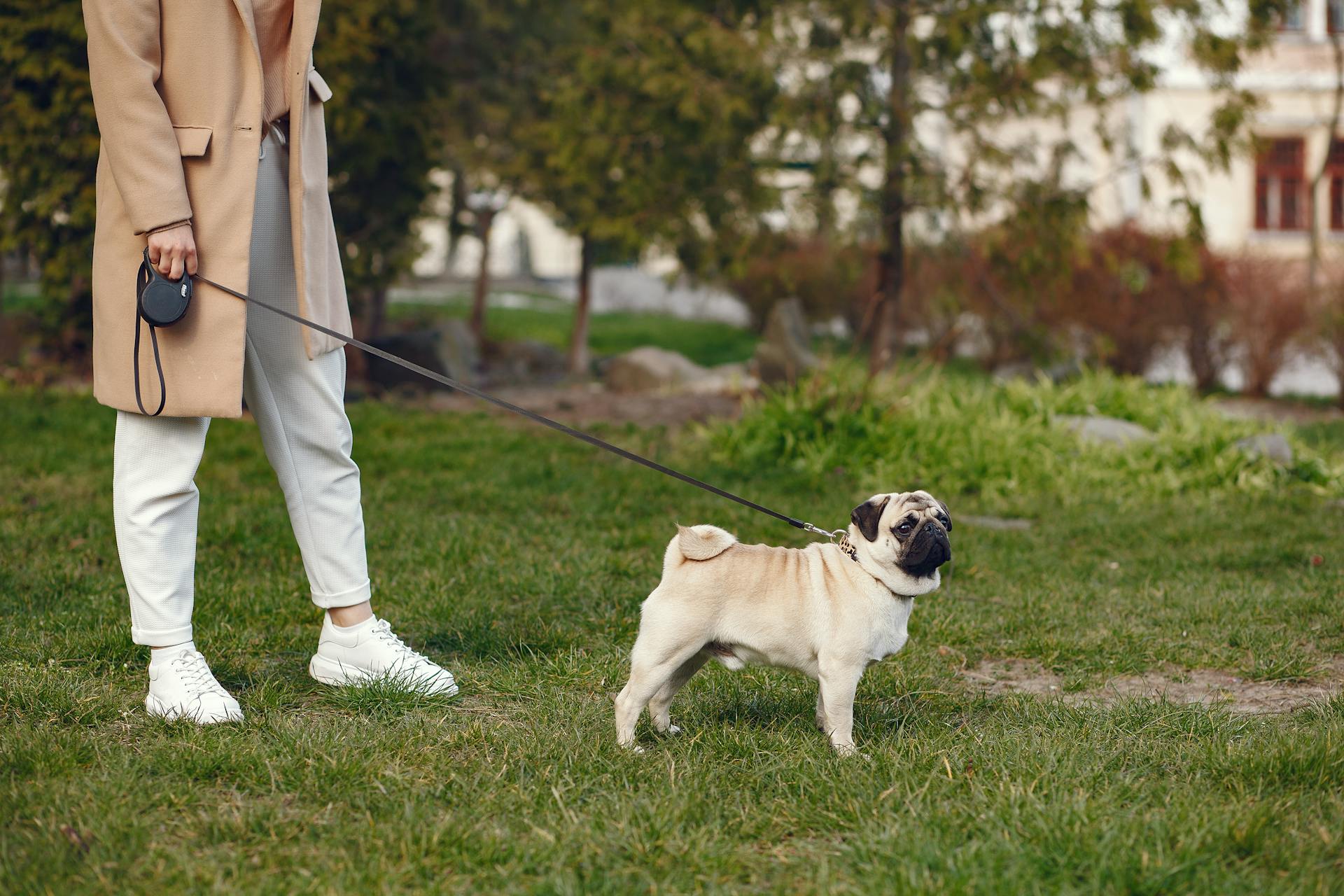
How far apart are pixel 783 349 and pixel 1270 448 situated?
414 cm

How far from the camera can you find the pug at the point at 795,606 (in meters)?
2.88

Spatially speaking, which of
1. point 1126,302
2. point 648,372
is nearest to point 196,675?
point 648,372

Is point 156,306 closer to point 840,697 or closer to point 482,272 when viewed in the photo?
point 840,697

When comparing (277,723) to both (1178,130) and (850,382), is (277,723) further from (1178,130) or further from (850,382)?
(1178,130)

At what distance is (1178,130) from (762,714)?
720cm

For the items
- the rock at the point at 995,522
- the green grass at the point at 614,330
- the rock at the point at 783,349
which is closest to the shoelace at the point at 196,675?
the rock at the point at 995,522

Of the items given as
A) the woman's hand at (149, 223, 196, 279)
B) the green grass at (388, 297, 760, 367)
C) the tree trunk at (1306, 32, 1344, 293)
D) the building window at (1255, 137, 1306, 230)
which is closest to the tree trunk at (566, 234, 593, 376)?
the green grass at (388, 297, 760, 367)

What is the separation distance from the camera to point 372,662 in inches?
136

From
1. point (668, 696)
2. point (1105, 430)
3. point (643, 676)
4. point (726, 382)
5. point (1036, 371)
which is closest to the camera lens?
point (643, 676)

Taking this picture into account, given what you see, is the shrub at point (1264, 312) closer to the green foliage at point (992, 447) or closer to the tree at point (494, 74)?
the green foliage at point (992, 447)

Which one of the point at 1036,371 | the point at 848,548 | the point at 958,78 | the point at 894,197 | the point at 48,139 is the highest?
the point at 958,78

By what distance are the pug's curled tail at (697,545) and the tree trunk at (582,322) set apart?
10.3 meters

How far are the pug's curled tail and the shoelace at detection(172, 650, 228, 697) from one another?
1264mm

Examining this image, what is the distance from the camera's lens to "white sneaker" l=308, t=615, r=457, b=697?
339 cm
